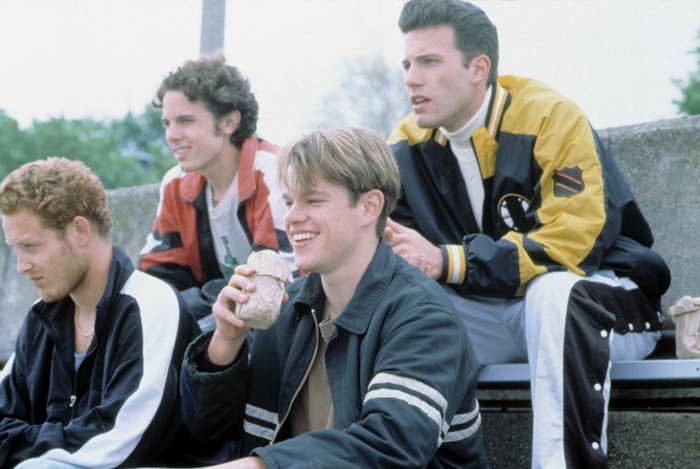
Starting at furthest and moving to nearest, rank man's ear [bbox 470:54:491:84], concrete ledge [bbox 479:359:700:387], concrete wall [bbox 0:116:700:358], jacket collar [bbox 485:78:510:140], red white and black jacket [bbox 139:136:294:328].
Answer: red white and black jacket [bbox 139:136:294:328]
concrete wall [bbox 0:116:700:358]
man's ear [bbox 470:54:491:84]
jacket collar [bbox 485:78:510:140]
concrete ledge [bbox 479:359:700:387]

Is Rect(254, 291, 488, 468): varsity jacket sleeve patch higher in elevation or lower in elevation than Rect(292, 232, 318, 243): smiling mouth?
lower

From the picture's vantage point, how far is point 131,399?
10.1 feet

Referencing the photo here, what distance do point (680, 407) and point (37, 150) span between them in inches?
821

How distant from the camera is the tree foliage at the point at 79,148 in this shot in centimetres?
2142

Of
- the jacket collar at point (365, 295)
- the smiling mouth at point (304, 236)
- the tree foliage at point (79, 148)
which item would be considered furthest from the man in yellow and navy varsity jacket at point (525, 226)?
the tree foliage at point (79, 148)

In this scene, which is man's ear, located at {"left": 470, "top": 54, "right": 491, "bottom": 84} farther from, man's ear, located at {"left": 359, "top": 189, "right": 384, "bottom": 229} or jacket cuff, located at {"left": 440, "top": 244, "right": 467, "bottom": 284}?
man's ear, located at {"left": 359, "top": 189, "right": 384, "bottom": 229}

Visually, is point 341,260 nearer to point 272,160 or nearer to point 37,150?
point 272,160

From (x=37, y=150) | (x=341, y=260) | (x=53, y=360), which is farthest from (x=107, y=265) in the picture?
(x=37, y=150)

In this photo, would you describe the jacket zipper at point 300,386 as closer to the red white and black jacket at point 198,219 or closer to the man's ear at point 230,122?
the red white and black jacket at point 198,219

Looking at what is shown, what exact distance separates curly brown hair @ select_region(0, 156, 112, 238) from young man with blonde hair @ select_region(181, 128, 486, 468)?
94 cm

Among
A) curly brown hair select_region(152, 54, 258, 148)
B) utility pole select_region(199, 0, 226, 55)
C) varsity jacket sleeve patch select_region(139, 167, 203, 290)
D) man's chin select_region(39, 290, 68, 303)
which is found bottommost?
varsity jacket sleeve patch select_region(139, 167, 203, 290)

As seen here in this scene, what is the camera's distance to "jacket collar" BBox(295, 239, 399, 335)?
2.54m

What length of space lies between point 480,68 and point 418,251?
2.81 ft

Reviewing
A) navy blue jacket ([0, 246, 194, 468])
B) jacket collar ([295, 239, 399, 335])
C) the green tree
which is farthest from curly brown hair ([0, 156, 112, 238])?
the green tree
